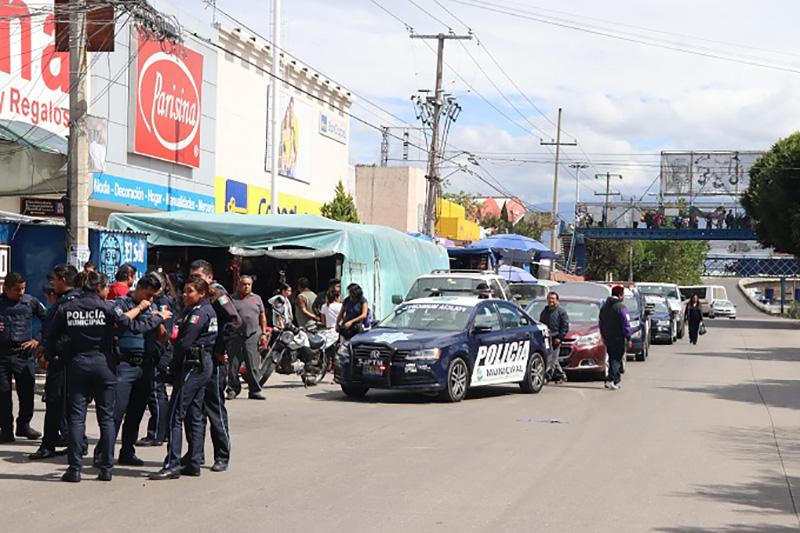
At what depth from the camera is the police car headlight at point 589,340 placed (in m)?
21.7

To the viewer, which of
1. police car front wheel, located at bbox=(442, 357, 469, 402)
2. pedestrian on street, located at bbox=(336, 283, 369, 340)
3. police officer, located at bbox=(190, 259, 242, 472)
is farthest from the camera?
pedestrian on street, located at bbox=(336, 283, 369, 340)

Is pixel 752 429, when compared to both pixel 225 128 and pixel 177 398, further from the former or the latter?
pixel 225 128

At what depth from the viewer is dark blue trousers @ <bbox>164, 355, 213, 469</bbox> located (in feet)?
32.2

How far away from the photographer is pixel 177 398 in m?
9.81

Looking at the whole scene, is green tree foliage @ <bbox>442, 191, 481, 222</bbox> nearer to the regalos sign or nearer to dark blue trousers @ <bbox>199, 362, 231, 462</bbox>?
the regalos sign

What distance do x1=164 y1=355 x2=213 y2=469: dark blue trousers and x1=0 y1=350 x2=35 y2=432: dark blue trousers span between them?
2439 mm

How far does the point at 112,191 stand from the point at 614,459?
60.8 feet

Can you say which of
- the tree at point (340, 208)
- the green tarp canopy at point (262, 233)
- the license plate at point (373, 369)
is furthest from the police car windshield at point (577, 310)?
the tree at point (340, 208)

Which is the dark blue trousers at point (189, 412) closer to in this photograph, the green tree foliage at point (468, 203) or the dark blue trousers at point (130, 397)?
the dark blue trousers at point (130, 397)

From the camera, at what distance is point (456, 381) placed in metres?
16.9

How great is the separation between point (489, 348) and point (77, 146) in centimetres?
701

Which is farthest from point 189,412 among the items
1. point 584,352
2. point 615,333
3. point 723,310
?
point 723,310

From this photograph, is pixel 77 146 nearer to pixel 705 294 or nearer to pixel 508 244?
pixel 508 244

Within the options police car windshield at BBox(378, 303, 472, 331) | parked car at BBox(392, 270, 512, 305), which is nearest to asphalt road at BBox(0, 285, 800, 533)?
police car windshield at BBox(378, 303, 472, 331)
